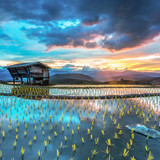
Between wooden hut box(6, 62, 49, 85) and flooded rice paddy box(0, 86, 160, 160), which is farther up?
wooden hut box(6, 62, 49, 85)

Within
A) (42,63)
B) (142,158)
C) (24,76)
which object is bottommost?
(142,158)

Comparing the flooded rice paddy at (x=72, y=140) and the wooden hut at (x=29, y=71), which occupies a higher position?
the wooden hut at (x=29, y=71)

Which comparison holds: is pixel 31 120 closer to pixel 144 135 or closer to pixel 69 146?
pixel 69 146

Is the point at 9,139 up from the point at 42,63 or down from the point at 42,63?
down

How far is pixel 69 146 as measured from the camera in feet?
10.6

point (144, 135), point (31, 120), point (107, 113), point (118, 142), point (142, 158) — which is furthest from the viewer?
point (107, 113)

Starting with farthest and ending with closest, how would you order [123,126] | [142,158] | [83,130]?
[123,126]
[83,130]
[142,158]

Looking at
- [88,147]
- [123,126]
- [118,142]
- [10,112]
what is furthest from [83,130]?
[10,112]

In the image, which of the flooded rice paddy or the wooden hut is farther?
the wooden hut

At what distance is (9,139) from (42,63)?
1597cm

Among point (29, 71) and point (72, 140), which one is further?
point (29, 71)

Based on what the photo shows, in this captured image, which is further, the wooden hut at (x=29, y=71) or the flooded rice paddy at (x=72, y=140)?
the wooden hut at (x=29, y=71)

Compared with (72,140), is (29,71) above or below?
above

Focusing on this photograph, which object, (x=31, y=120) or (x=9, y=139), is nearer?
(x=9, y=139)
